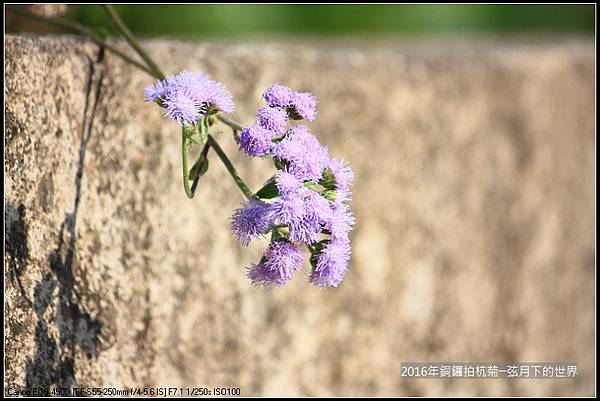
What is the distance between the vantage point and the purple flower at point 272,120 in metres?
1.08

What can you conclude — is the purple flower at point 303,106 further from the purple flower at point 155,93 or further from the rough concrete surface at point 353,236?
the rough concrete surface at point 353,236

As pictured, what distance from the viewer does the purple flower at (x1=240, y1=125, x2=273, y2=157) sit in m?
1.06

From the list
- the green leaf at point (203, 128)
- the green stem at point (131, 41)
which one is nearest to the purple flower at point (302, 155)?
the green leaf at point (203, 128)

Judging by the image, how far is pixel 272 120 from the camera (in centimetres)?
108

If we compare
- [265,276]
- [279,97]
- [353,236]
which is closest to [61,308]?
[265,276]

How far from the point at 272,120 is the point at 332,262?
0.21m

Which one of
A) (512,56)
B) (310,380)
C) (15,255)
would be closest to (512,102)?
(512,56)

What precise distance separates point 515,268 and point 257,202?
149 cm

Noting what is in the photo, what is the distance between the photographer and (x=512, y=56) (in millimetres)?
2467

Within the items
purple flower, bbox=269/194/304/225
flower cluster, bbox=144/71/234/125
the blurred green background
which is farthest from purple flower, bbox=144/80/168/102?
the blurred green background

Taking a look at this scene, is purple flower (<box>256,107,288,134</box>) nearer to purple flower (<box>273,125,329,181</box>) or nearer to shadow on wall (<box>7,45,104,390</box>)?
→ purple flower (<box>273,125,329,181</box>)

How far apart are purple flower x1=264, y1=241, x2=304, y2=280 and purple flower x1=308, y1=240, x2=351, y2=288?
1.2 inches

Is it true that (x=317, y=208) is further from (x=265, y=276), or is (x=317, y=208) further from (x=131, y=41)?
(x=131, y=41)

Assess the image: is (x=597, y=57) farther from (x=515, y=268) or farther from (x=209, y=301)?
(x=209, y=301)
